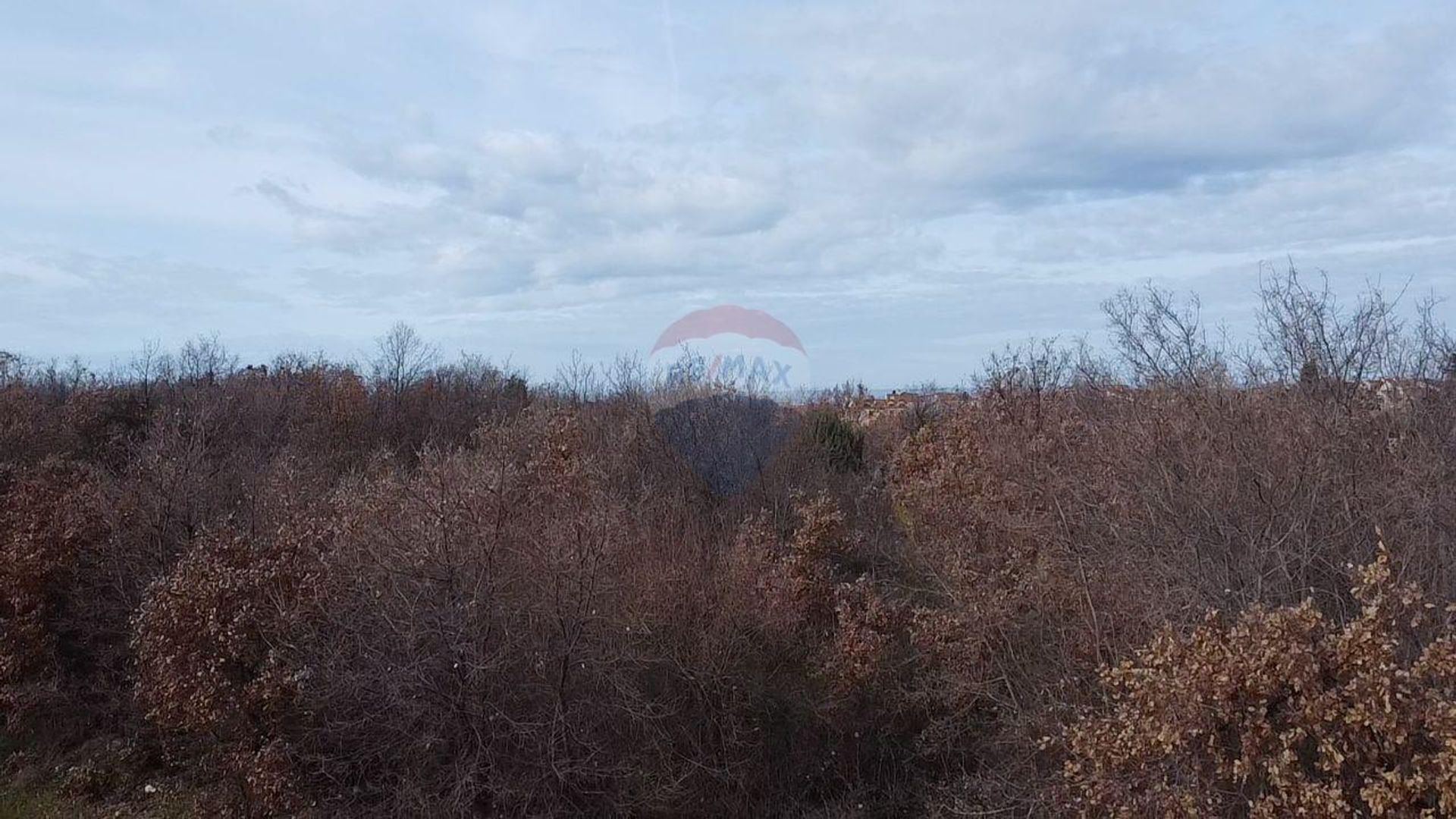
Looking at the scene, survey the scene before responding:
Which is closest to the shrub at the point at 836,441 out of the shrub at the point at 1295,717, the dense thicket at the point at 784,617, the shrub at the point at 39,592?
the dense thicket at the point at 784,617

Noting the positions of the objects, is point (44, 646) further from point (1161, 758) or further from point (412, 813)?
point (1161, 758)

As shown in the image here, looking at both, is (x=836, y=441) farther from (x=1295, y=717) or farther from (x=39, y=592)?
(x=1295, y=717)

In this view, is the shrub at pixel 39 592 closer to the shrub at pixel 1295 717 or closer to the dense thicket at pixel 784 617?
the dense thicket at pixel 784 617

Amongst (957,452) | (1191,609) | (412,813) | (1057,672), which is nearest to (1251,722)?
(1191,609)

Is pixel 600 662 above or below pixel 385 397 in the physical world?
below

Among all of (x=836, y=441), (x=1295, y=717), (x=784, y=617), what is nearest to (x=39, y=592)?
(x=784, y=617)

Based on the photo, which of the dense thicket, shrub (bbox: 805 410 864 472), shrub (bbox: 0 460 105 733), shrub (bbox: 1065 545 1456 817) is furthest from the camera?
shrub (bbox: 805 410 864 472)

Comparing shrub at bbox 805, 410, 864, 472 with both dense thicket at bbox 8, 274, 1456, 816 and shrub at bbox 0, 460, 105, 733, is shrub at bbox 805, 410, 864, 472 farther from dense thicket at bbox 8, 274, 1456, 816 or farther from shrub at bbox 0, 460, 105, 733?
shrub at bbox 0, 460, 105, 733

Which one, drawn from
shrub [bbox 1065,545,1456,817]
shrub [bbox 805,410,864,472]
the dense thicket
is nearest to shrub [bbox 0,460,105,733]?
the dense thicket

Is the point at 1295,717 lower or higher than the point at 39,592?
lower
